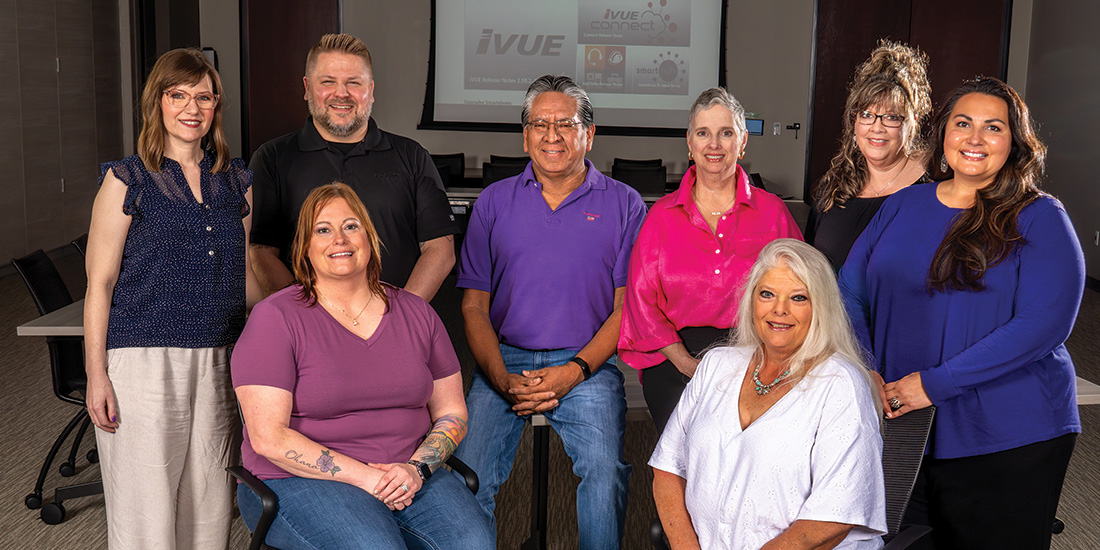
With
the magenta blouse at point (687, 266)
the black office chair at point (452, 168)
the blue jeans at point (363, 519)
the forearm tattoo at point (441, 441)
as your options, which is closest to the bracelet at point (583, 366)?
the magenta blouse at point (687, 266)

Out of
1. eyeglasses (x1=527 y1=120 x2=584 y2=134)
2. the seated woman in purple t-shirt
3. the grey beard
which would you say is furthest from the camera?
the grey beard

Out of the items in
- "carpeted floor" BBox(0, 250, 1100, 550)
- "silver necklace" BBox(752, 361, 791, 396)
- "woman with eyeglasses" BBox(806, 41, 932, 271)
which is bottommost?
"carpeted floor" BBox(0, 250, 1100, 550)

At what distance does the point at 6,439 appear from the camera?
4.01 meters

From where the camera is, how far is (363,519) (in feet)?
6.51

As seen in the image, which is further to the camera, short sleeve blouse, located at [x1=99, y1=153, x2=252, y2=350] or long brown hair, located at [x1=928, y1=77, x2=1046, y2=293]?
short sleeve blouse, located at [x1=99, y1=153, x2=252, y2=350]

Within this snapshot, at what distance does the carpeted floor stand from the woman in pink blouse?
0.93m

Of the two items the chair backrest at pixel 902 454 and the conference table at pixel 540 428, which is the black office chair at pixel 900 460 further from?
the conference table at pixel 540 428

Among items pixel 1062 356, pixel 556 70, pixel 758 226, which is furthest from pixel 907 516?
pixel 556 70

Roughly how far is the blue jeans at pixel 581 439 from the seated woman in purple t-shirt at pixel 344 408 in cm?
34

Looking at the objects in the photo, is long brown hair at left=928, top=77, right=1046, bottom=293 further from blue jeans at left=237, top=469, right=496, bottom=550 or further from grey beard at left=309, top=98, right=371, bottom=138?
grey beard at left=309, top=98, right=371, bottom=138

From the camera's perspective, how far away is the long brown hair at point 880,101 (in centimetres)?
262

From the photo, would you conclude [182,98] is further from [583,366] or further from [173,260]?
[583,366]

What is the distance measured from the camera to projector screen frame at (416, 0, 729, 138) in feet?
34.1

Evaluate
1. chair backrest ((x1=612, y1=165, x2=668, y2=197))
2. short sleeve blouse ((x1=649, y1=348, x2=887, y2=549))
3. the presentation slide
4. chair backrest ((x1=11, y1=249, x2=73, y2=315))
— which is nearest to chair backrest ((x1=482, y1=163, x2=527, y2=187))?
chair backrest ((x1=612, y1=165, x2=668, y2=197))
